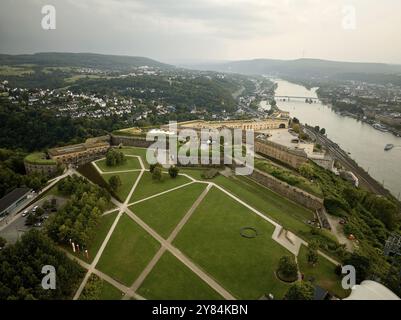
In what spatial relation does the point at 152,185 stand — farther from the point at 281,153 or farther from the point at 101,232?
the point at 281,153

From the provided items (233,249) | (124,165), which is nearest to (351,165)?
(233,249)

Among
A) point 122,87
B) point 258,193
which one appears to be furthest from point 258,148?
point 122,87

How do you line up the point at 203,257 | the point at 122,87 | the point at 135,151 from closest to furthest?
the point at 203,257 → the point at 135,151 → the point at 122,87

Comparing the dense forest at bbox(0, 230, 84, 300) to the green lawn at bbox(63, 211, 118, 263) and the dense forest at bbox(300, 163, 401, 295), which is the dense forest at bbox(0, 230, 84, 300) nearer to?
the green lawn at bbox(63, 211, 118, 263)

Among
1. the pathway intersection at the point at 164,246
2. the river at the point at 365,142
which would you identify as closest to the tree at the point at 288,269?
the pathway intersection at the point at 164,246

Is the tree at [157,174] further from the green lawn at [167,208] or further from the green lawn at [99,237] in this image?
the green lawn at [99,237]
